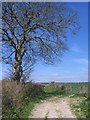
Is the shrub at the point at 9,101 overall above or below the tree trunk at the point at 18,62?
below

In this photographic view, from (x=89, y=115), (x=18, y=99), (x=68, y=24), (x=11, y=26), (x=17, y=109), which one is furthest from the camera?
(x=68, y=24)

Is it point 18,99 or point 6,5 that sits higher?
point 6,5

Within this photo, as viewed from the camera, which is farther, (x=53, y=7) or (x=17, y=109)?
(x=53, y=7)

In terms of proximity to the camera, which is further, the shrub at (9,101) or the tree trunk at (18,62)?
the tree trunk at (18,62)

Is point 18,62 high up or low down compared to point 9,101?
up

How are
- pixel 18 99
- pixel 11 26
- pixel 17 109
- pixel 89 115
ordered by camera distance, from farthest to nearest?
pixel 11 26 → pixel 18 99 → pixel 17 109 → pixel 89 115

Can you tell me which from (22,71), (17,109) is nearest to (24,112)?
(17,109)

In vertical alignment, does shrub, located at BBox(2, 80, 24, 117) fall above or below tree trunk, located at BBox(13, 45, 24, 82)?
below

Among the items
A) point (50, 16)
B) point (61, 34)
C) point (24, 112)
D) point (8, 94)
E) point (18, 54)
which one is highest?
point (50, 16)

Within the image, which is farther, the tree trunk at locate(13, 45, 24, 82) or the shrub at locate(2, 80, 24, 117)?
the tree trunk at locate(13, 45, 24, 82)

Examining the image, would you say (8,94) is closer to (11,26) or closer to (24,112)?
(24,112)

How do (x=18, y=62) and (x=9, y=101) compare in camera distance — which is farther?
(x=18, y=62)

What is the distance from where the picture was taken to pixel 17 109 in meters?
13.5

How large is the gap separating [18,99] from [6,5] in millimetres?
11924
